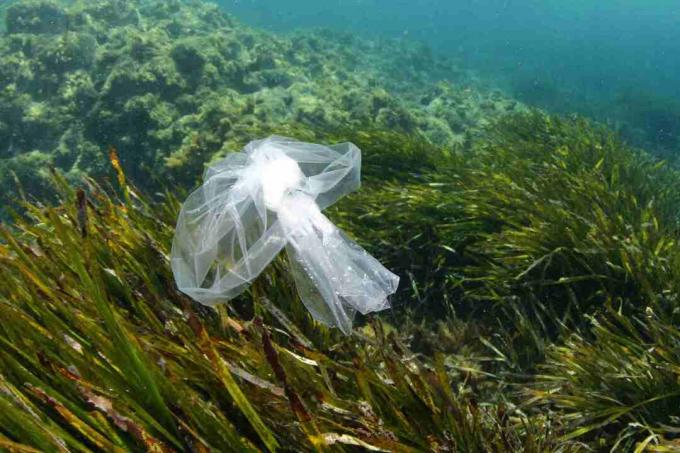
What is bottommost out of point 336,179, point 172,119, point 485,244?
point 172,119

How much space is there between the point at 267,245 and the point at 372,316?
2.46ft

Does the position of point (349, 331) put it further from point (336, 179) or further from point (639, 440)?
point (639, 440)

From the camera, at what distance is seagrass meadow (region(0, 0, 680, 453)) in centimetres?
154

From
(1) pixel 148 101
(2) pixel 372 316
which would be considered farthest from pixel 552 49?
(2) pixel 372 316

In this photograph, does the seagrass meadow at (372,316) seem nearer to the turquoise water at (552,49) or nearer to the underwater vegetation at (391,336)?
the underwater vegetation at (391,336)

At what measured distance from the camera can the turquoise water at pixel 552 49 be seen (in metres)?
16.9

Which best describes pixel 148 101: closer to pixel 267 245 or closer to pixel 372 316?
pixel 267 245

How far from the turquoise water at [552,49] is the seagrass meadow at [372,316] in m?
10.5

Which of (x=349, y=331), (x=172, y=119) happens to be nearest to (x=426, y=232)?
(x=349, y=331)

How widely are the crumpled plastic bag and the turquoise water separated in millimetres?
12894

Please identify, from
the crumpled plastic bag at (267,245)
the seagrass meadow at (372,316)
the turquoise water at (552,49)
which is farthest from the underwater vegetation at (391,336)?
the turquoise water at (552,49)

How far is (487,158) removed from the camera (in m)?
5.79

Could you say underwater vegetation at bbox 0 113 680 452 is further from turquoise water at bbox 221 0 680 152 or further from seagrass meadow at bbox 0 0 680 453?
turquoise water at bbox 221 0 680 152

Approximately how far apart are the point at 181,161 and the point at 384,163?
2.93m
